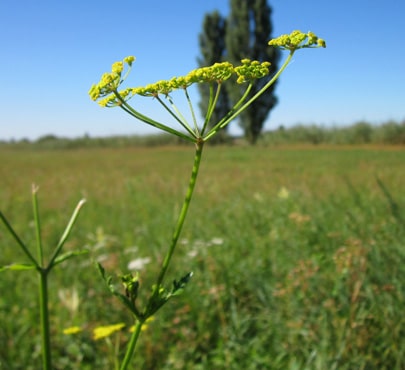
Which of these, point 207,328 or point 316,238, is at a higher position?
point 316,238

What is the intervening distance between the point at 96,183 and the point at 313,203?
5500 mm

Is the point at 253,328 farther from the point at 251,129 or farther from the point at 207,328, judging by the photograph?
the point at 251,129

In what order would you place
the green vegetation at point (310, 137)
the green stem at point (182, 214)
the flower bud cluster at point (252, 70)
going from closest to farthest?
the green stem at point (182, 214) → the flower bud cluster at point (252, 70) → the green vegetation at point (310, 137)

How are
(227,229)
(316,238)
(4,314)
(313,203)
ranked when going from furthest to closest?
(313,203) → (227,229) → (316,238) → (4,314)

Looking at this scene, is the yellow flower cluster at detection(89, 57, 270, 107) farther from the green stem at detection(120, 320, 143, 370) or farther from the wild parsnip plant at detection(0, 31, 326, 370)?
the green stem at detection(120, 320, 143, 370)

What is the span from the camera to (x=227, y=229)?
3.24 metres

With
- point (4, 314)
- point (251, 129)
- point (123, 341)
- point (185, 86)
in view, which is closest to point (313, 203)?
point (123, 341)

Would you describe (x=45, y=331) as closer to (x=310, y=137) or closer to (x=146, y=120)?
(x=146, y=120)

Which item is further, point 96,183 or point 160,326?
point 96,183

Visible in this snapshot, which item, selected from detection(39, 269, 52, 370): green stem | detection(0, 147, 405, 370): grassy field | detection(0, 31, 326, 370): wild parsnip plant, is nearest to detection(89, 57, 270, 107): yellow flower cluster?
detection(0, 31, 326, 370): wild parsnip plant

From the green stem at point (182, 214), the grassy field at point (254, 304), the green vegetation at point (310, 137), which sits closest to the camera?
the green stem at point (182, 214)

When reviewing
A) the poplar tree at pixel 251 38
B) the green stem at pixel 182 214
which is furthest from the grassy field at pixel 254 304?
the poplar tree at pixel 251 38

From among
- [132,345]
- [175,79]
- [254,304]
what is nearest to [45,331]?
[132,345]

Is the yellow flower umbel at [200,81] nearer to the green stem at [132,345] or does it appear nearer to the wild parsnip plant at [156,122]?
the wild parsnip plant at [156,122]
